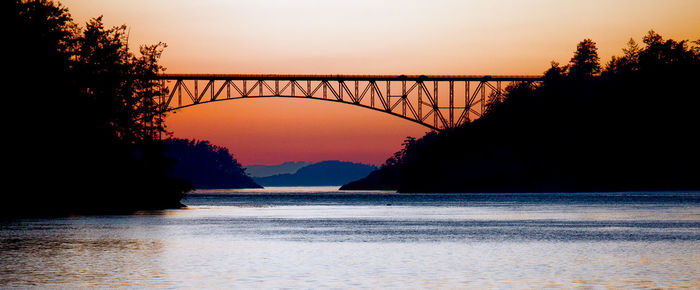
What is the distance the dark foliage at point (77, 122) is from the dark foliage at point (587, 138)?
271ft

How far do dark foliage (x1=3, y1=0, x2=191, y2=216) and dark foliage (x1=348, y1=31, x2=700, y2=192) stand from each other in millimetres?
82731

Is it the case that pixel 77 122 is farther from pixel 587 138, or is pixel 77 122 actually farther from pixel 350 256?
pixel 587 138

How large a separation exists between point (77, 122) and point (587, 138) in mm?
110231

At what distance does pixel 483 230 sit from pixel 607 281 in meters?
22.9

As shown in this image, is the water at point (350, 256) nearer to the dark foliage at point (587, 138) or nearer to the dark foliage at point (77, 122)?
the dark foliage at point (77, 122)

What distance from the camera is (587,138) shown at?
163 m

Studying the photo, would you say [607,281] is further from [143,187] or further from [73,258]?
[143,187]

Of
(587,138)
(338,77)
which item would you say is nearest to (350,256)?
(338,77)

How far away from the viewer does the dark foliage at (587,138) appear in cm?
15538

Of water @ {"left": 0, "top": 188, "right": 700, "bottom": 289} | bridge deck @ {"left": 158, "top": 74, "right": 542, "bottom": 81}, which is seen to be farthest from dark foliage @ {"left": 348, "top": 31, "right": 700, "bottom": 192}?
water @ {"left": 0, "top": 188, "right": 700, "bottom": 289}

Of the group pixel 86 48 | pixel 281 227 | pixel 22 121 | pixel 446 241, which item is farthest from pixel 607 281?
pixel 86 48

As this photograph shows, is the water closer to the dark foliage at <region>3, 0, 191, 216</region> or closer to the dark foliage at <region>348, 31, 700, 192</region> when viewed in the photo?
the dark foliage at <region>3, 0, 191, 216</region>

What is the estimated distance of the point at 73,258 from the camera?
30.0m

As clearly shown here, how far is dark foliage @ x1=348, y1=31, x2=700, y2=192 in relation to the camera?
155m
